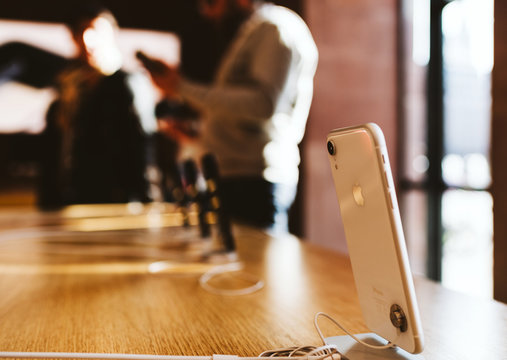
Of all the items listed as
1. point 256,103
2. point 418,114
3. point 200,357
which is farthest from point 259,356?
point 418,114

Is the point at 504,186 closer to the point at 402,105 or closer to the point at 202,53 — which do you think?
the point at 402,105

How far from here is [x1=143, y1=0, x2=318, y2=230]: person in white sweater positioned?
1.22m

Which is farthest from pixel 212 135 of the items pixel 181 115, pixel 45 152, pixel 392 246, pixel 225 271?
pixel 45 152

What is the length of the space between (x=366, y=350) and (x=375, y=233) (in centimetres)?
11

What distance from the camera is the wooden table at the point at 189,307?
1.49 ft

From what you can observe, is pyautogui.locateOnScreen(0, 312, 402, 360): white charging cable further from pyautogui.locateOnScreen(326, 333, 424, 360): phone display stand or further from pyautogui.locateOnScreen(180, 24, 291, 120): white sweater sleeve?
pyautogui.locateOnScreen(180, 24, 291, 120): white sweater sleeve

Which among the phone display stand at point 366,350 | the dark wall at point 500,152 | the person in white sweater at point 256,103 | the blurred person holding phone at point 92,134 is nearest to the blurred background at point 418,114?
the dark wall at point 500,152

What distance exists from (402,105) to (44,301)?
238 centimetres

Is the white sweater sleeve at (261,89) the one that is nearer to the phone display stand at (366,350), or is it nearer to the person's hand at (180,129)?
the person's hand at (180,129)

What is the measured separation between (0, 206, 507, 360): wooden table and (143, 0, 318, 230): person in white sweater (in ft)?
1.26

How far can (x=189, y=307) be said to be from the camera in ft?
1.94

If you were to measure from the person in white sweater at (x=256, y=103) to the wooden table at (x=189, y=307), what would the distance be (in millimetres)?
384

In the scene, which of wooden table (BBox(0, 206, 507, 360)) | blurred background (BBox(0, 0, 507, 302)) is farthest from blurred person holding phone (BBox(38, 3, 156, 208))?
wooden table (BBox(0, 206, 507, 360))

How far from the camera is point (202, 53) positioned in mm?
3971
